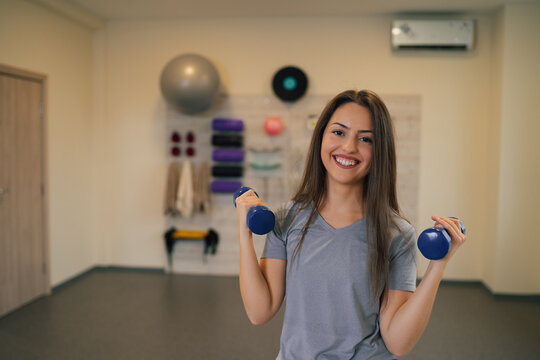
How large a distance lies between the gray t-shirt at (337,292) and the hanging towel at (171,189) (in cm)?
352

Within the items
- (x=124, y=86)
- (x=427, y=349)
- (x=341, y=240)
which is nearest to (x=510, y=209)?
(x=427, y=349)

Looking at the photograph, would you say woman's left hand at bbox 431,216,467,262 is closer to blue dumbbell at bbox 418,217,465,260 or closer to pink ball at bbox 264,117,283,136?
blue dumbbell at bbox 418,217,465,260

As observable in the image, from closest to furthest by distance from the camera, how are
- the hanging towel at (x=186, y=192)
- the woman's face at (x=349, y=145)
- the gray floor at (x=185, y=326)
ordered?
the woman's face at (x=349, y=145) < the gray floor at (x=185, y=326) < the hanging towel at (x=186, y=192)

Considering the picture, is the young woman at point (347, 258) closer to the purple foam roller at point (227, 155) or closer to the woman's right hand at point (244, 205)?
the woman's right hand at point (244, 205)

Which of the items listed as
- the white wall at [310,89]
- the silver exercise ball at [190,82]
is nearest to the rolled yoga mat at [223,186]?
the white wall at [310,89]

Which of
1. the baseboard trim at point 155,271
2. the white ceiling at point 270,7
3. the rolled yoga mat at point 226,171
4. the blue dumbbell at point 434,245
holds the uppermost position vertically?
the white ceiling at point 270,7

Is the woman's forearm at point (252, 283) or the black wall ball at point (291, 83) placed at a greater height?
the black wall ball at point (291, 83)

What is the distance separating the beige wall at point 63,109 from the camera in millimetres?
3670

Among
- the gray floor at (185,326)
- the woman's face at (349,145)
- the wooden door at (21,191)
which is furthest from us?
the wooden door at (21,191)

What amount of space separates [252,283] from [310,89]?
3550 millimetres

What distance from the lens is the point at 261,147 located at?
459 centimetres

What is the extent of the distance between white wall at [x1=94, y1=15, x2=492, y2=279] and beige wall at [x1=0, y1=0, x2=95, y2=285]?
0.76 feet

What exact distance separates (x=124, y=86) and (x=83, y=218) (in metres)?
1.52

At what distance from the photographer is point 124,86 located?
15.5 ft
